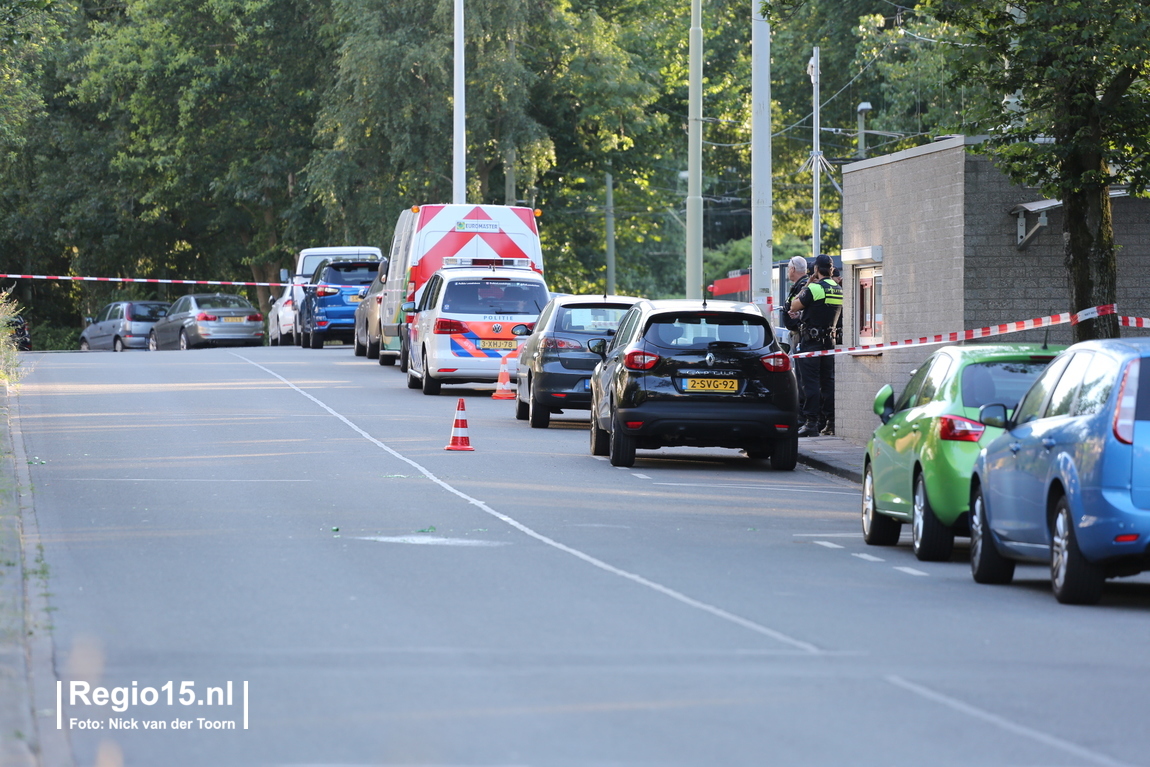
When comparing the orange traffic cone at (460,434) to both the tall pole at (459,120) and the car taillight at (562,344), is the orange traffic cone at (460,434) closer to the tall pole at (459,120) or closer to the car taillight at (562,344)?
the car taillight at (562,344)

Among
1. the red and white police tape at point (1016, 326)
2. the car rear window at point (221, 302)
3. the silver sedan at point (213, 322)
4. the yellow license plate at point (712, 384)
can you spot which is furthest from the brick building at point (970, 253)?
Result: the car rear window at point (221, 302)

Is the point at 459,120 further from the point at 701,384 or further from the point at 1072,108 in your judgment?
the point at 1072,108

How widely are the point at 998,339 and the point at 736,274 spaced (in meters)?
38.4

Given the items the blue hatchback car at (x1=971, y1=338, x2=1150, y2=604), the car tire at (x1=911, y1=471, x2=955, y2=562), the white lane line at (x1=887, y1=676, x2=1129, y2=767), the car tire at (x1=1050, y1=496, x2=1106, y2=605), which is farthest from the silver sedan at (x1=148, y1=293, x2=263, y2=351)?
the white lane line at (x1=887, y1=676, x2=1129, y2=767)

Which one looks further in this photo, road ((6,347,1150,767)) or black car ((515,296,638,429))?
black car ((515,296,638,429))

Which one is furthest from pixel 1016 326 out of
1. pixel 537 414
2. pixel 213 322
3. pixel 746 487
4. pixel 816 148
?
pixel 816 148

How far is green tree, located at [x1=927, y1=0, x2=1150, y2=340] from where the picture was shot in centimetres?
1605

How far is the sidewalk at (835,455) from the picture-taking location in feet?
62.6

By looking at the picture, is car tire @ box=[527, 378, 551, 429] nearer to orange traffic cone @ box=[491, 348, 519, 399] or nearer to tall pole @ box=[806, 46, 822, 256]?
orange traffic cone @ box=[491, 348, 519, 399]

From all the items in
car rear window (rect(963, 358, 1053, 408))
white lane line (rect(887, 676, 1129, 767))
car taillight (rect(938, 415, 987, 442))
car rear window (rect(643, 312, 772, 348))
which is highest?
car rear window (rect(643, 312, 772, 348))

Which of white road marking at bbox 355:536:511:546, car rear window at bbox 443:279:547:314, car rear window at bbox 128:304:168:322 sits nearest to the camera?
white road marking at bbox 355:536:511:546

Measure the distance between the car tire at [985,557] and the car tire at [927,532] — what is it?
2.49ft

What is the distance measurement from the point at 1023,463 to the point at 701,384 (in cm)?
773

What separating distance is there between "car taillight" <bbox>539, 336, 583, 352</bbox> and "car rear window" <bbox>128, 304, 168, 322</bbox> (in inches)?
1167
